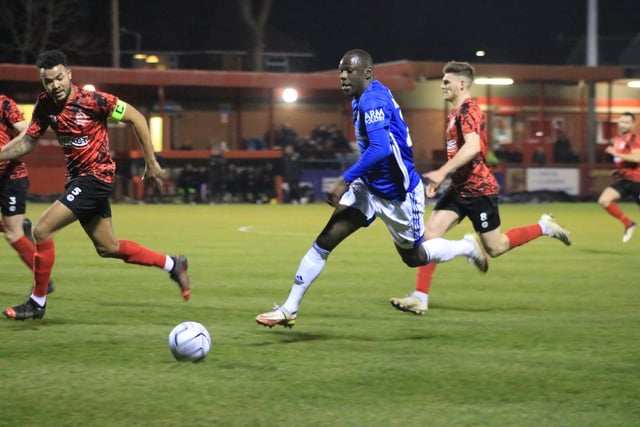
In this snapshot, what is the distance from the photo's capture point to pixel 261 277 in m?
11.9

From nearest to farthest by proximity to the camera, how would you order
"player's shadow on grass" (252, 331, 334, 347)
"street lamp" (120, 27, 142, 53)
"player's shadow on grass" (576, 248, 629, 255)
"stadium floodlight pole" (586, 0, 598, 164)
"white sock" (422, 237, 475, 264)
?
1. "player's shadow on grass" (252, 331, 334, 347)
2. "white sock" (422, 237, 475, 264)
3. "player's shadow on grass" (576, 248, 629, 255)
4. "stadium floodlight pole" (586, 0, 598, 164)
5. "street lamp" (120, 27, 142, 53)

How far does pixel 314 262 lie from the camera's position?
25.6 ft

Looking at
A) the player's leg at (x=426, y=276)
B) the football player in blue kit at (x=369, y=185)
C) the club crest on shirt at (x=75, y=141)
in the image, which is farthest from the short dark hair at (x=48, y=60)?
the player's leg at (x=426, y=276)

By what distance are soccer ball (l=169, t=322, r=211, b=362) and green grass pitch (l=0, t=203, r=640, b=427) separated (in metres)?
0.07

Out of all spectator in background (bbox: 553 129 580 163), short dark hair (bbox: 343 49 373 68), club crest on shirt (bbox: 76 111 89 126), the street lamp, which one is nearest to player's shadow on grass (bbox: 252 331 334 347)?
short dark hair (bbox: 343 49 373 68)

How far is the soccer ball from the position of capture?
671 cm

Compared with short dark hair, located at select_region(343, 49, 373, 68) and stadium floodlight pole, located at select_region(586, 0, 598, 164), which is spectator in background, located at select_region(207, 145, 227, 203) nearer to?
stadium floodlight pole, located at select_region(586, 0, 598, 164)

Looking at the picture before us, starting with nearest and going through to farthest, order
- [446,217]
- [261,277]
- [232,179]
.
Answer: [446,217] → [261,277] → [232,179]

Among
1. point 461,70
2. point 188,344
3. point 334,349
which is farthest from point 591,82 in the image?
point 188,344

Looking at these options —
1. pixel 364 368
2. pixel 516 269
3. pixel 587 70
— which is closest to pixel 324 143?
pixel 587 70

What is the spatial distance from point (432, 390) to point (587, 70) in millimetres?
32655

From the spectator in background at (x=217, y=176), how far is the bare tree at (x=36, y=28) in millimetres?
25458

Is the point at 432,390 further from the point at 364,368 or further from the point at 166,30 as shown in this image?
the point at 166,30

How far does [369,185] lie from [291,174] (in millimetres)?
23418
